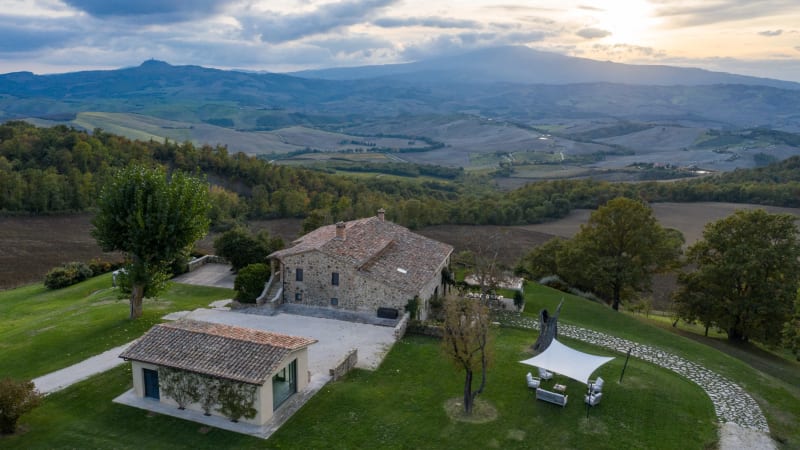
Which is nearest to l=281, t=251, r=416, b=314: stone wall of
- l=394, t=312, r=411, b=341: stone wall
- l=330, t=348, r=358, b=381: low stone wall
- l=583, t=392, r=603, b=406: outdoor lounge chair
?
l=394, t=312, r=411, b=341: stone wall

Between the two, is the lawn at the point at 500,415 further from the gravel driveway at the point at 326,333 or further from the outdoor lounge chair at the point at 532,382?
the gravel driveway at the point at 326,333

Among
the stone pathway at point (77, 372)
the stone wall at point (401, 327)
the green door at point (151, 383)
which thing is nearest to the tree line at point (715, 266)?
the stone wall at point (401, 327)

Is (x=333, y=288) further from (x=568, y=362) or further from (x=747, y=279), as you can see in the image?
(x=747, y=279)

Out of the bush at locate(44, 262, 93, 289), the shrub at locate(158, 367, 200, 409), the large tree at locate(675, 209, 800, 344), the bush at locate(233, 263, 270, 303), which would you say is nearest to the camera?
the shrub at locate(158, 367, 200, 409)

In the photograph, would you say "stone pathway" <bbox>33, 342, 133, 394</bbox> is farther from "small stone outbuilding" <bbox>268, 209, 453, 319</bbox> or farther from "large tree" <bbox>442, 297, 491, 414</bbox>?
"large tree" <bbox>442, 297, 491, 414</bbox>

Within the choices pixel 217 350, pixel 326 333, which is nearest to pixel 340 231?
pixel 326 333

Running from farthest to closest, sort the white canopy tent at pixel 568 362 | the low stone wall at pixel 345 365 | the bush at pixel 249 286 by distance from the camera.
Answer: the bush at pixel 249 286, the low stone wall at pixel 345 365, the white canopy tent at pixel 568 362
